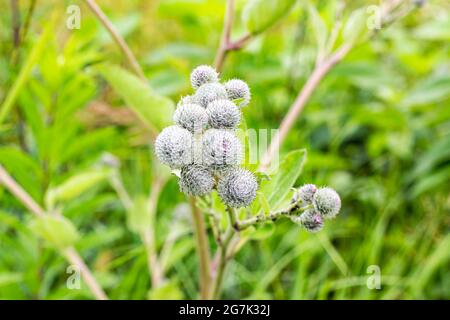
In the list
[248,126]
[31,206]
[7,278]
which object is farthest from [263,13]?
[248,126]

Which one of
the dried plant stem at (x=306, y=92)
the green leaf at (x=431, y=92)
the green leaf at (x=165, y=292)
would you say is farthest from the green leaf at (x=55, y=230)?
the green leaf at (x=431, y=92)

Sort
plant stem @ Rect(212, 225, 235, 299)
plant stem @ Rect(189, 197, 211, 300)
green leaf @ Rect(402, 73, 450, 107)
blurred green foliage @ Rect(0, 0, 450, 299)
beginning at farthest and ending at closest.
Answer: green leaf @ Rect(402, 73, 450, 107) → blurred green foliage @ Rect(0, 0, 450, 299) → plant stem @ Rect(189, 197, 211, 300) → plant stem @ Rect(212, 225, 235, 299)

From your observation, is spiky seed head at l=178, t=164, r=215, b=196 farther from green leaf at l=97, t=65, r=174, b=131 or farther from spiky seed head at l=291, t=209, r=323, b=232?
green leaf at l=97, t=65, r=174, b=131

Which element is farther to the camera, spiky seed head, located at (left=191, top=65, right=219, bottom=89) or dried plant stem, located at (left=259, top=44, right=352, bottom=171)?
dried plant stem, located at (left=259, top=44, right=352, bottom=171)

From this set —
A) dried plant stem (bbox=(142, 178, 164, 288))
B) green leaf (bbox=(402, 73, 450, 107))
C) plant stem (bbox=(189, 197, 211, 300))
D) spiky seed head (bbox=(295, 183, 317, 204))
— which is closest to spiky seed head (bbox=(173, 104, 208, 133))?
spiky seed head (bbox=(295, 183, 317, 204))

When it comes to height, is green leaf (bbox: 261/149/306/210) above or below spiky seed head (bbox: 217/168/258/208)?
above

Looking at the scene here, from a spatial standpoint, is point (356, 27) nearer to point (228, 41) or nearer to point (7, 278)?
point (228, 41)
